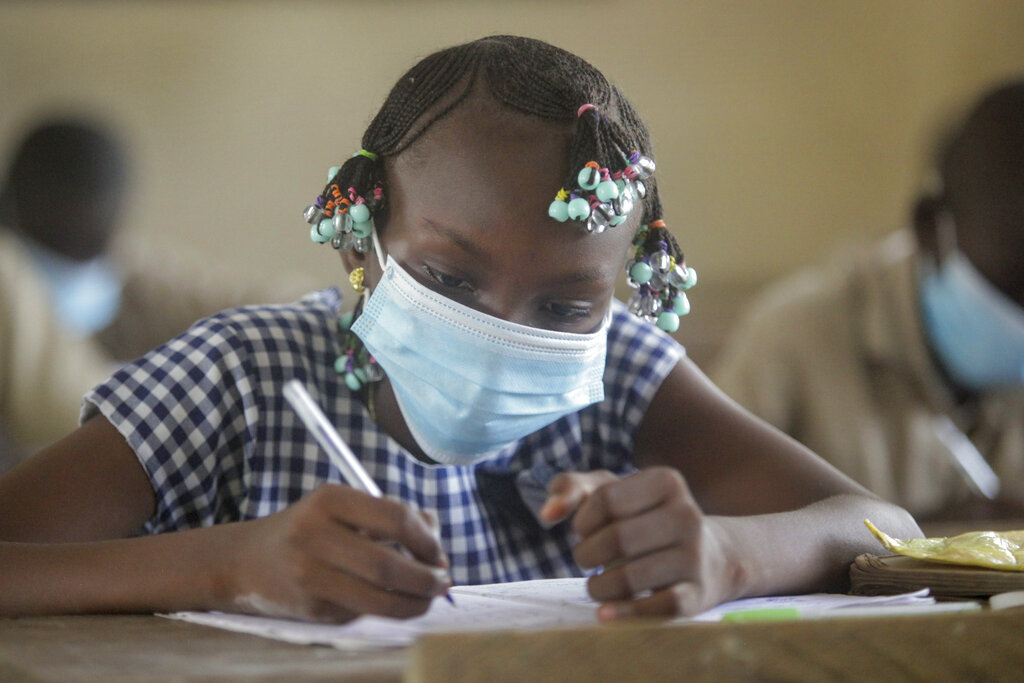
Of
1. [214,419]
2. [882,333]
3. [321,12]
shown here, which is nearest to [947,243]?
[882,333]

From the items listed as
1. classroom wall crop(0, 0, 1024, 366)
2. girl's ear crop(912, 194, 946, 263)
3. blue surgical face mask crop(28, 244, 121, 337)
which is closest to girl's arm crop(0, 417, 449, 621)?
girl's ear crop(912, 194, 946, 263)

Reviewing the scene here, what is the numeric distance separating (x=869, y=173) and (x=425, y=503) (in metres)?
3.23

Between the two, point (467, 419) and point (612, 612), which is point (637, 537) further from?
point (467, 419)

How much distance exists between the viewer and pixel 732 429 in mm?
1141

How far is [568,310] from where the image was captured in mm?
984

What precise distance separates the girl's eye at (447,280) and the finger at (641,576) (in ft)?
1.06

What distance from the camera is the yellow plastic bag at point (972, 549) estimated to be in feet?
2.71

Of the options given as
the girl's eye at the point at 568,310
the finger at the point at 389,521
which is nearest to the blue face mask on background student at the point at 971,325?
the girl's eye at the point at 568,310

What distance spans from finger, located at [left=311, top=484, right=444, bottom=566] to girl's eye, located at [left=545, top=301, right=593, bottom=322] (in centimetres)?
32

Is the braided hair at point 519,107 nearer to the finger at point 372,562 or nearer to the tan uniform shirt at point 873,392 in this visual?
the finger at point 372,562

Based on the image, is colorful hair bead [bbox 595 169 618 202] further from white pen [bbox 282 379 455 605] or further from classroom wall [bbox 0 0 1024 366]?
classroom wall [bbox 0 0 1024 366]

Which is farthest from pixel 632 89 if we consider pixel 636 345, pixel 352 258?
pixel 352 258

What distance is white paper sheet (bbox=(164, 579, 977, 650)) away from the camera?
2.21 feet

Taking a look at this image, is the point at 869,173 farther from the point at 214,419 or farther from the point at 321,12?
the point at 214,419
